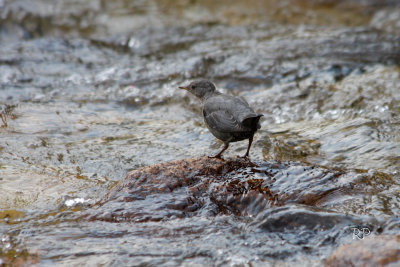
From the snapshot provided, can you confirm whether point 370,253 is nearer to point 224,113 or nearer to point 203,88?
point 224,113

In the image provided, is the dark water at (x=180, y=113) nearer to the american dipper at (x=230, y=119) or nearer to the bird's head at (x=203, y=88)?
the american dipper at (x=230, y=119)

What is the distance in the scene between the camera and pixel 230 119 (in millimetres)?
4793

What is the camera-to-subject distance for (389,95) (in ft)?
23.4

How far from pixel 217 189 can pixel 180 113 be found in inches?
131

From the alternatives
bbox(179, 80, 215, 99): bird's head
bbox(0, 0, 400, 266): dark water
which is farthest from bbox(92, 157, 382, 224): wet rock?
bbox(179, 80, 215, 99): bird's head

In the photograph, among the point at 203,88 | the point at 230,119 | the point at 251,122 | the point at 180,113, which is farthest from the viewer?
the point at 180,113

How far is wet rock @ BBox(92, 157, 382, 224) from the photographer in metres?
4.09

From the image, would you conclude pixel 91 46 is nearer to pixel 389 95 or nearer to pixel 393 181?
pixel 389 95

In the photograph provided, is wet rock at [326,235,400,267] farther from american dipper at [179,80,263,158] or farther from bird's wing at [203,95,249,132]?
bird's wing at [203,95,249,132]

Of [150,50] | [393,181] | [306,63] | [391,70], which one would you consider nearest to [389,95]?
[391,70]

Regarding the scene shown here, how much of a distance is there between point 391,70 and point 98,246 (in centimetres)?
631

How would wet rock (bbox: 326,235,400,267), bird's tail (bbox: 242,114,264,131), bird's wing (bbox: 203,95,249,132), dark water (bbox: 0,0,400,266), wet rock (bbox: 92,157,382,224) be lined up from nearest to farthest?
wet rock (bbox: 326,235,400,267) < dark water (bbox: 0,0,400,266) < wet rock (bbox: 92,157,382,224) < bird's tail (bbox: 242,114,264,131) < bird's wing (bbox: 203,95,249,132)

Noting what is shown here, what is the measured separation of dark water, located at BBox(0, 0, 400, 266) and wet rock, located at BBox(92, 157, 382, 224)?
7cm

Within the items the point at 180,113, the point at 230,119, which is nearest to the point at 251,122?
the point at 230,119
